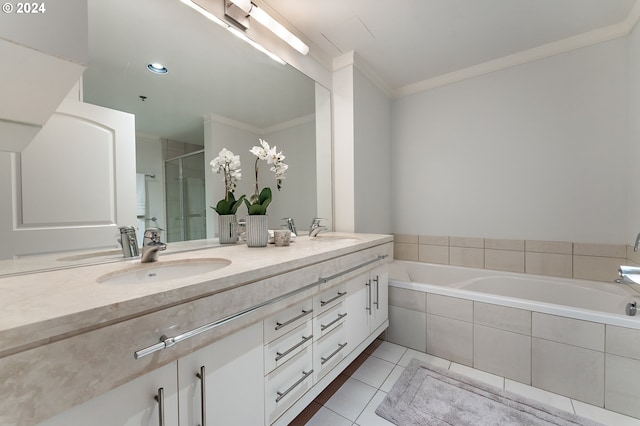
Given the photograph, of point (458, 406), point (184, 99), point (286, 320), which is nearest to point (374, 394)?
point (458, 406)

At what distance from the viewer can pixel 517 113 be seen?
2.18m

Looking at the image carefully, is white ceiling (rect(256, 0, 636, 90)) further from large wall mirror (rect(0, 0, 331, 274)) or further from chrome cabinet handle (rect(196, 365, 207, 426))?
chrome cabinet handle (rect(196, 365, 207, 426))

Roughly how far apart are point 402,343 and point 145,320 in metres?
1.90

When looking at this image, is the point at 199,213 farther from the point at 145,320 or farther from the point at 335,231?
the point at 335,231

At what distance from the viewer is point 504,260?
2.24m

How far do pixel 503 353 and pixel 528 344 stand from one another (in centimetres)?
15

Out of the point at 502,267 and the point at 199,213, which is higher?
the point at 199,213

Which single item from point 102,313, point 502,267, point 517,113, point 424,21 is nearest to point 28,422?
point 102,313

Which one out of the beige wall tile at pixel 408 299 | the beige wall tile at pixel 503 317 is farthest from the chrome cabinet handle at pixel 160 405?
the beige wall tile at pixel 503 317

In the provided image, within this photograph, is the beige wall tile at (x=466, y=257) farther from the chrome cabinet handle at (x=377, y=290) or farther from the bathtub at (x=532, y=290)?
the chrome cabinet handle at (x=377, y=290)

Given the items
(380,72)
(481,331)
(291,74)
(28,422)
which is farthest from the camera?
(380,72)

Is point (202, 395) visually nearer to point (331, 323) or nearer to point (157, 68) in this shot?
point (331, 323)

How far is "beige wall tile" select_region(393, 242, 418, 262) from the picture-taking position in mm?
2691

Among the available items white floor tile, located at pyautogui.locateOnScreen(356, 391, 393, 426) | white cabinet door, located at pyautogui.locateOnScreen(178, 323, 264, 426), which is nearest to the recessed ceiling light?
white cabinet door, located at pyautogui.locateOnScreen(178, 323, 264, 426)
